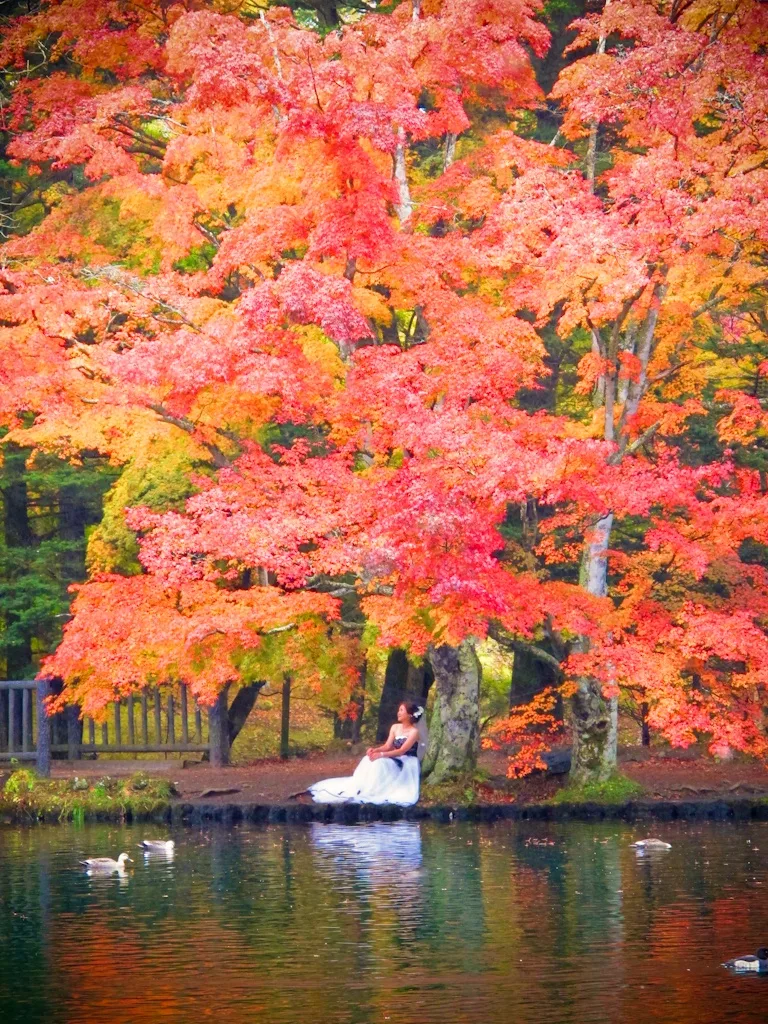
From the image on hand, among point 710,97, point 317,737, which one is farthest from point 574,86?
point 317,737

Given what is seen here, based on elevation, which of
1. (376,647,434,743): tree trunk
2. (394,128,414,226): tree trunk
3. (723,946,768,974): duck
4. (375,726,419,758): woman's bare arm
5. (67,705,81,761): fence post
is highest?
(394,128,414,226): tree trunk

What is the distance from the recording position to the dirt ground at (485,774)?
19.6m

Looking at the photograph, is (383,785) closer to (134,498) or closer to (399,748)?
(399,748)

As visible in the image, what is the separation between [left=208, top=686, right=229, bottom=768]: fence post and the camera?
23.9 meters

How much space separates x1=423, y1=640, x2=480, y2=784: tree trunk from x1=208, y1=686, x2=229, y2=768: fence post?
15.3 feet

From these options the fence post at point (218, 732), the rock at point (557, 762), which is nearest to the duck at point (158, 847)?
the rock at point (557, 762)

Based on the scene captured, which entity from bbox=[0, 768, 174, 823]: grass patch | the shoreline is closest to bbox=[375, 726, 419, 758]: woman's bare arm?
the shoreline

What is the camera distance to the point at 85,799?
65.2 ft

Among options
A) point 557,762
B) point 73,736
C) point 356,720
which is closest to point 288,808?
point 557,762

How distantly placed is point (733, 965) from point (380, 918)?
9.42 feet

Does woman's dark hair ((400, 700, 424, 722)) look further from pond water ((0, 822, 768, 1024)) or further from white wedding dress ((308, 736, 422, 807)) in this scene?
pond water ((0, 822, 768, 1024))

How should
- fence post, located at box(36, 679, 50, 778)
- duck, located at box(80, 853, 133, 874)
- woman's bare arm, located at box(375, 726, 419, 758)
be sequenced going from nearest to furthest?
duck, located at box(80, 853, 133, 874) → woman's bare arm, located at box(375, 726, 419, 758) → fence post, located at box(36, 679, 50, 778)

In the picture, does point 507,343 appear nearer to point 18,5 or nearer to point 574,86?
point 574,86

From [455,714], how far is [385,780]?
5.14 ft
